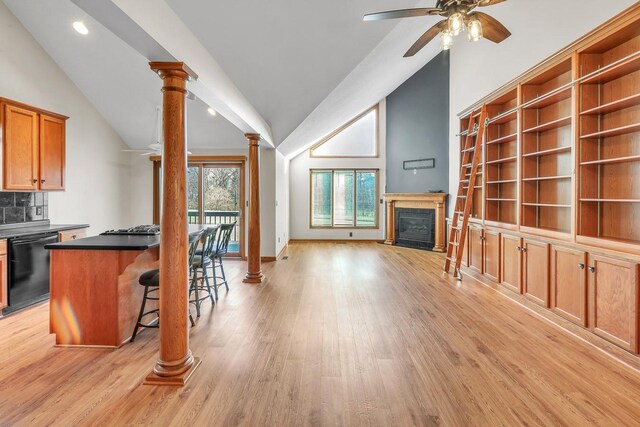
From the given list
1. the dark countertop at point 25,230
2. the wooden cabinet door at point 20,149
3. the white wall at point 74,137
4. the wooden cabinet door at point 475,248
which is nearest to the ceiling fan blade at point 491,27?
the wooden cabinet door at point 475,248

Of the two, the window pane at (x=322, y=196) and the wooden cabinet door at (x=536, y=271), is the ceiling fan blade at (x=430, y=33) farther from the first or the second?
the window pane at (x=322, y=196)

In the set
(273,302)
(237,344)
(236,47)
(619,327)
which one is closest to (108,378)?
(237,344)

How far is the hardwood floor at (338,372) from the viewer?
2.04 metres

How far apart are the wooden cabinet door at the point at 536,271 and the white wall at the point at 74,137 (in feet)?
20.2

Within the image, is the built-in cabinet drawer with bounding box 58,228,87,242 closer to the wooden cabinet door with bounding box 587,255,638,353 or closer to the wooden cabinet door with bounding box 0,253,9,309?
the wooden cabinet door with bounding box 0,253,9,309

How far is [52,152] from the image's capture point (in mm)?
4496

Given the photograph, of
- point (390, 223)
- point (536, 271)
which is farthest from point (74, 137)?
point (390, 223)

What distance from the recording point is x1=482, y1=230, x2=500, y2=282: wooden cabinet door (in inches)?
186

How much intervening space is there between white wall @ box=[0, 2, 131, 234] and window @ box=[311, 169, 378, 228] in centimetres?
Result: 481

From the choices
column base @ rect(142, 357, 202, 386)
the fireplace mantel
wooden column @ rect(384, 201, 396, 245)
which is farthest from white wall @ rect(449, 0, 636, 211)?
column base @ rect(142, 357, 202, 386)

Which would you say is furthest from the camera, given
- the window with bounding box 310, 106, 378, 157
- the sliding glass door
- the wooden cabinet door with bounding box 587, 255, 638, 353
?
the window with bounding box 310, 106, 378, 157

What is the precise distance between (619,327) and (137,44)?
3.91m

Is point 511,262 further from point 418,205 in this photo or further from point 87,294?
point 87,294

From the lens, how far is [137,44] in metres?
2.08
